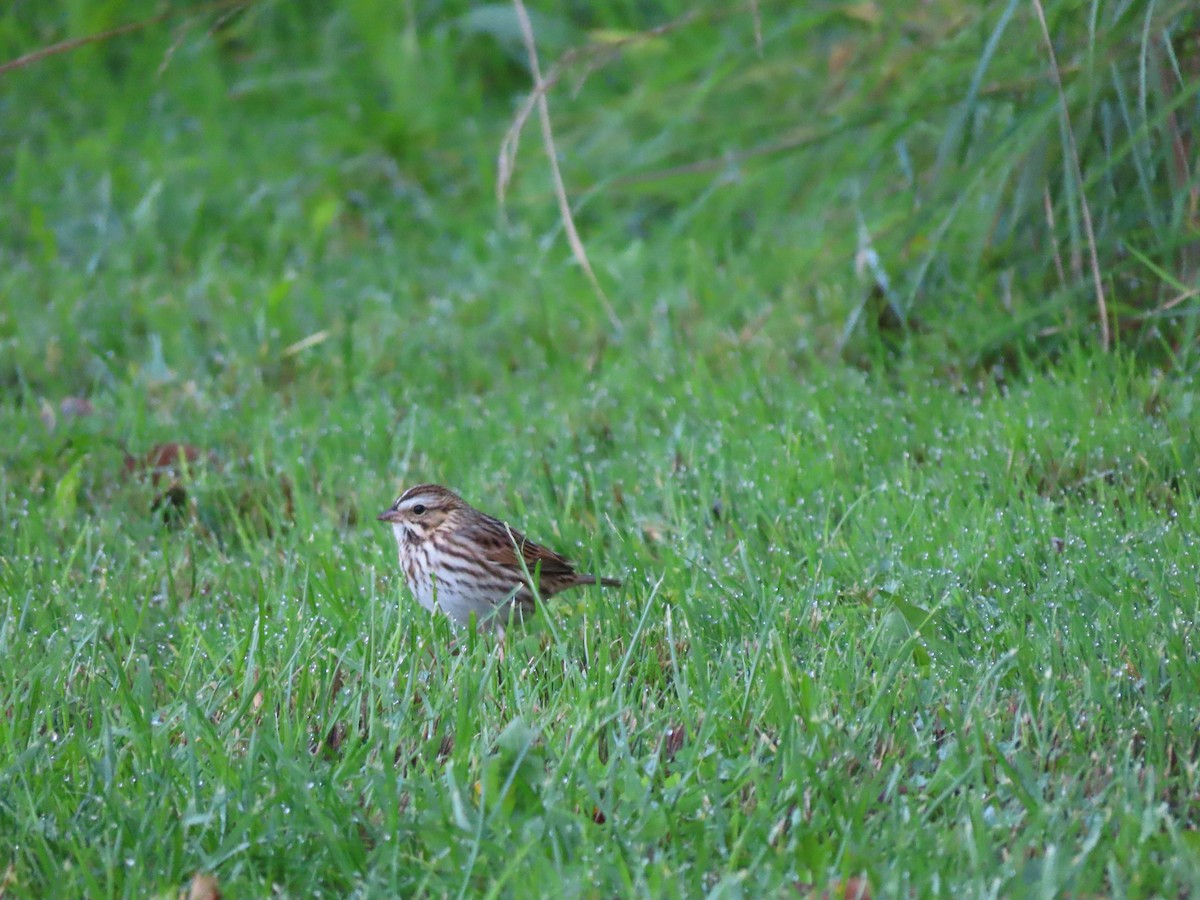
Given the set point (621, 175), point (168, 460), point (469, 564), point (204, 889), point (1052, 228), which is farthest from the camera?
point (621, 175)

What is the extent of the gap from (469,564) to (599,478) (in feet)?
3.15

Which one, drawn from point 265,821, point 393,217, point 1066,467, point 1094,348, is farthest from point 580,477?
point 393,217

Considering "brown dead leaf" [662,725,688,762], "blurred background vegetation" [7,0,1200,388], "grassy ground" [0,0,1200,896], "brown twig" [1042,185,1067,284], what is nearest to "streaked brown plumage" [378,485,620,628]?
"grassy ground" [0,0,1200,896]

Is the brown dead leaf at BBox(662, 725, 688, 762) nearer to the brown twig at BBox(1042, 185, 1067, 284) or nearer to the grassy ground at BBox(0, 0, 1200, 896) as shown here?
the grassy ground at BBox(0, 0, 1200, 896)

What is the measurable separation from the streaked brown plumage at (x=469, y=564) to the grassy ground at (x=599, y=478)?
0.12 metres

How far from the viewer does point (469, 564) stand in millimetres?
4184

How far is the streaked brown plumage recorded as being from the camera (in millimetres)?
4125

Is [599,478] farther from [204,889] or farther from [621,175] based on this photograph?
[204,889]

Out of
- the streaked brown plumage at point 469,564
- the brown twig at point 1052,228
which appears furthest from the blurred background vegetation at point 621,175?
the streaked brown plumage at point 469,564

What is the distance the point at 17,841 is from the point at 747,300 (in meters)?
4.40

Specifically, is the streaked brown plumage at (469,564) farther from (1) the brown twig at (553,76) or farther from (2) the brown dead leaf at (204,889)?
(2) the brown dead leaf at (204,889)

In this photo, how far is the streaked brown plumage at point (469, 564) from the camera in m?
4.12

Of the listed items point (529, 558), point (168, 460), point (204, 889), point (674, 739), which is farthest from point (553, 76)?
point (204, 889)

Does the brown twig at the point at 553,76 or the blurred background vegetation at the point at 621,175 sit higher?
the brown twig at the point at 553,76
